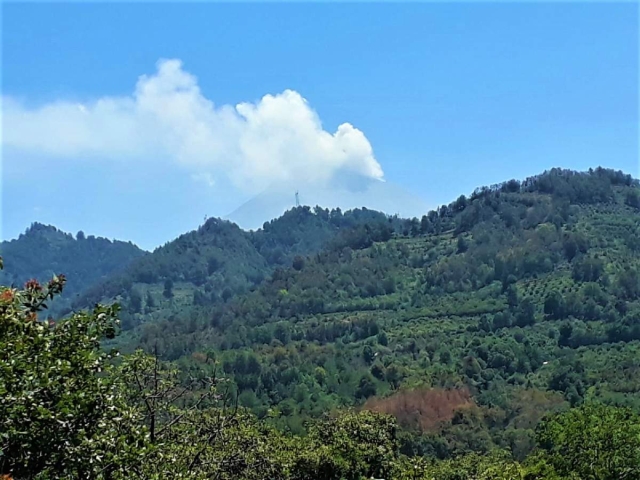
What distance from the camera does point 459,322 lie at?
339ft

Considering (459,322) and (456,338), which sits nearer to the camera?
(456,338)

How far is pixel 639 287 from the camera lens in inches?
3944

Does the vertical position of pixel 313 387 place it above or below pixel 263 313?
below

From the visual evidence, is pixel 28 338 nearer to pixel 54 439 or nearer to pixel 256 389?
pixel 54 439

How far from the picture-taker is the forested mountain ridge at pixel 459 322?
72438 mm

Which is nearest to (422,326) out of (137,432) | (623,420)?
(623,420)

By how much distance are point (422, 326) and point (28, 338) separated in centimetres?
9894

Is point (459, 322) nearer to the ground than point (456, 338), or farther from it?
farther from it

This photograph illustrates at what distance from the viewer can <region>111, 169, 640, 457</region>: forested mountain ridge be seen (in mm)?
72438

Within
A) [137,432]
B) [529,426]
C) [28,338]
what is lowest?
[529,426]

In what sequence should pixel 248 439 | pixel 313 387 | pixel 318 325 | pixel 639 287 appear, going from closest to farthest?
pixel 248 439 → pixel 313 387 → pixel 639 287 → pixel 318 325

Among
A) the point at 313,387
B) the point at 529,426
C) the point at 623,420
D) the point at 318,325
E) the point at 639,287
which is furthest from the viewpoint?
the point at 318,325

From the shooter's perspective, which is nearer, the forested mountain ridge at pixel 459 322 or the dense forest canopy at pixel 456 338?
the dense forest canopy at pixel 456 338

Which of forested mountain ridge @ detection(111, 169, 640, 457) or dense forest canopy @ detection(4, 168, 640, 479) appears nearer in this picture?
dense forest canopy @ detection(4, 168, 640, 479)
